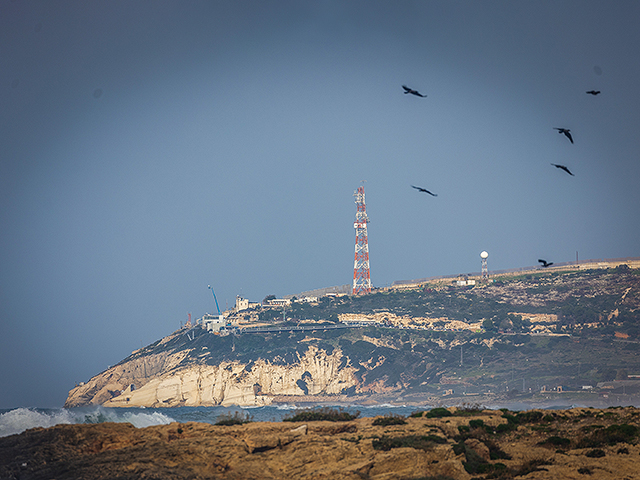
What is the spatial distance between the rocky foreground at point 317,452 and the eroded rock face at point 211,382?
99168 millimetres

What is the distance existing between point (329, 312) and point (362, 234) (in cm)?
2325

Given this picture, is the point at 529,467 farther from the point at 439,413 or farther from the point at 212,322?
the point at 212,322

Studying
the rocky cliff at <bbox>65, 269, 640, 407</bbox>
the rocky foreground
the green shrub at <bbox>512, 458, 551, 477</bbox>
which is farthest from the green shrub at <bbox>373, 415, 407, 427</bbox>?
the rocky cliff at <bbox>65, 269, 640, 407</bbox>

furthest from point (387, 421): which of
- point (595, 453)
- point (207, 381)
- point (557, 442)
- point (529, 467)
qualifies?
point (207, 381)

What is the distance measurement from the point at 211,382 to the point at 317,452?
10638 centimetres

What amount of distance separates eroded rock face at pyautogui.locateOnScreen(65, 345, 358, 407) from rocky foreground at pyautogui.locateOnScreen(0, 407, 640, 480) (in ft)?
325

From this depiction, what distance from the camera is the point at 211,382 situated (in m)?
123

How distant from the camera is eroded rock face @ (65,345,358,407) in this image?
12000 cm

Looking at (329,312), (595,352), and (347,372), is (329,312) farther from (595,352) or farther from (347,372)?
(595,352)

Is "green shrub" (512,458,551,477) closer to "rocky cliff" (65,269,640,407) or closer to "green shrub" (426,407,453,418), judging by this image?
"green shrub" (426,407,453,418)

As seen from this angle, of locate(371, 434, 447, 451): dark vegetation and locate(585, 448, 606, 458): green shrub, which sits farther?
locate(585, 448, 606, 458): green shrub

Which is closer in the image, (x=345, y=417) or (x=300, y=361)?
(x=345, y=417)

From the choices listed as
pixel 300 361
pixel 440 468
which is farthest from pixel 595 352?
pixel 440 468

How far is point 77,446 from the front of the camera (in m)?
21.5
